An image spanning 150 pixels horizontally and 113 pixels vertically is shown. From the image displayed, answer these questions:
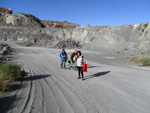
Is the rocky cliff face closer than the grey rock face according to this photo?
Yes

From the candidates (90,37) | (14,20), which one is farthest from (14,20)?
(90,37)

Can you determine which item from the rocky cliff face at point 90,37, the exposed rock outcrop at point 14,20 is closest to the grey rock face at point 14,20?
the exposed rock outcrop at point 14,20

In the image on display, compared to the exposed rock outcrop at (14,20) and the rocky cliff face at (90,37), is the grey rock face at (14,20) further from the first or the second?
the rocky cliff face at (90,37)

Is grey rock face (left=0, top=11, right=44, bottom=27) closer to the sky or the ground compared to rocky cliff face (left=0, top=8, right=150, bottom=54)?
closer to the sky

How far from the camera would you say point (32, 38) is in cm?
5241

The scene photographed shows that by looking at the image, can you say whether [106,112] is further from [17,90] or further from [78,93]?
[17,90]

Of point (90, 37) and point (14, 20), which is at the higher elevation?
point (14, 20)

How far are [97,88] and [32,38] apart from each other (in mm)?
49709

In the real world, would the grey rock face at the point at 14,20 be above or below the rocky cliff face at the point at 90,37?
above

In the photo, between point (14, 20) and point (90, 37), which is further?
point (14, 20)

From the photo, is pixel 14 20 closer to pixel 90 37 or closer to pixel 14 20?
pixel 14 20

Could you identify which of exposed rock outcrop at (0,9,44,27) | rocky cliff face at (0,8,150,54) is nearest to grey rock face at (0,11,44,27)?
exposed rock outcrop at (0,9,44,27)

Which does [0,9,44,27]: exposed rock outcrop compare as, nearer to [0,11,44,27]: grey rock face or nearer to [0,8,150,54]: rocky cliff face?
[0,11,44,27]: grey rock face

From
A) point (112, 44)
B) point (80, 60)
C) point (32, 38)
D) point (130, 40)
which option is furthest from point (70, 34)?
point (80, 60)
